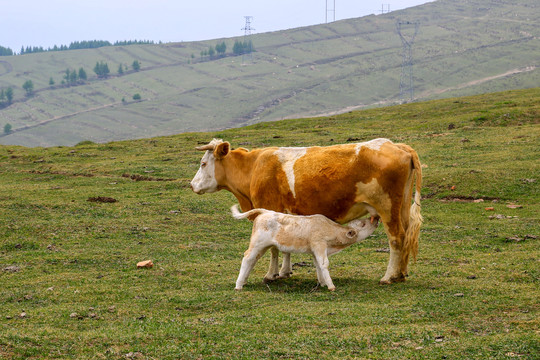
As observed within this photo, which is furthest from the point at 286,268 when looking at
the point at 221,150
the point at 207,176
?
the point at 221,150

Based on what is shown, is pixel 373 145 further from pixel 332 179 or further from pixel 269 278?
pixel 269 278

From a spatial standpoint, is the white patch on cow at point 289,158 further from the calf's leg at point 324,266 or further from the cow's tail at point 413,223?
the cow's tail at point 413,223

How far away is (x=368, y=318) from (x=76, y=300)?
5.85 metres

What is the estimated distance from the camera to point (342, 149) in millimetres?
13703

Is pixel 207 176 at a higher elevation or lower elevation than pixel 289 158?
lower

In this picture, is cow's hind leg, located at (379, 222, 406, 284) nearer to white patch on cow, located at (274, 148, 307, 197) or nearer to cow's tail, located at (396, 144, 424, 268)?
cow's tail, located at (396, 144, 424, 268)

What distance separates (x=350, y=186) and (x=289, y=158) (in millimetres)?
1688

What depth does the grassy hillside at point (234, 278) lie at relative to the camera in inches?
373

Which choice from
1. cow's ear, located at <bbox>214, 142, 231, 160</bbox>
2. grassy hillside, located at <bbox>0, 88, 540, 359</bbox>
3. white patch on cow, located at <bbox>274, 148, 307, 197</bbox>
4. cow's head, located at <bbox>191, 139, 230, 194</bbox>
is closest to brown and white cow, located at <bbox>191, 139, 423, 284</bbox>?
white patch on cow, located at <bbox>274, 148, 307, 197</bbox>

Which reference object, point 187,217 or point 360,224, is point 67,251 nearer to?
point 187,217

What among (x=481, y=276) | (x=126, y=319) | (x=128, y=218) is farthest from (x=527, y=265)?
(x=128, y=218)

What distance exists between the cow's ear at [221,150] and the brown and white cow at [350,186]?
3.95 feet

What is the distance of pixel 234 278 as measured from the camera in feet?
47.5

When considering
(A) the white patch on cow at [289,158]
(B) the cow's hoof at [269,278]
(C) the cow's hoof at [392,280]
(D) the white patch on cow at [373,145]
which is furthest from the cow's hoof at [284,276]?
(D) the white patch on cow at [373,145]
